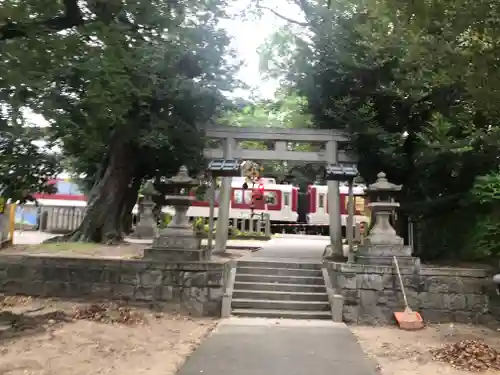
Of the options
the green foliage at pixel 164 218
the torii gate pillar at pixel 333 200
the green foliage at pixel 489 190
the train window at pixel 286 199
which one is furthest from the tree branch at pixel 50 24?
the train window at pixel 286 199

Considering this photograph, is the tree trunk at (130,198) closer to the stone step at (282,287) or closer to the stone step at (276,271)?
the stone step at (276,271)

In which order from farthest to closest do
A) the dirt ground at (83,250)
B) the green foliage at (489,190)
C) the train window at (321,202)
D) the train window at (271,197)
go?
the train window at (321,202)
the train window at (271,197)
the dirt ground at (83,250)
the green foliage at (489,190)

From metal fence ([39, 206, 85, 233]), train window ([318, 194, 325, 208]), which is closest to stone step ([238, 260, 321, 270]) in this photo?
metal fence ([39, 206, 85, 233])

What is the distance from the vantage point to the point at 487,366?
18.8ft

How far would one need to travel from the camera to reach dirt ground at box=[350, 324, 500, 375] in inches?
225

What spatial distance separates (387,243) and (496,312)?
236cm

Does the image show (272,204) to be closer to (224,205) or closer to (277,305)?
(224,205)

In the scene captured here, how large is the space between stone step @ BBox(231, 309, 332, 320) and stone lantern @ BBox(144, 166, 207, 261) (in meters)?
1.53

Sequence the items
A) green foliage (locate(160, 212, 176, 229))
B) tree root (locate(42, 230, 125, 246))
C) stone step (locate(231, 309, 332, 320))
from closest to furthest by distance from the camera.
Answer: stone step (locate(231, 309, 332, 320)) → tree root (locate(42, 230, 125, 246)) → green foliage (locate(160, 212, 176, 229))

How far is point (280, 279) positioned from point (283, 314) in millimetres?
1388

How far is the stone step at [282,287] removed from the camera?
9734 millimetres

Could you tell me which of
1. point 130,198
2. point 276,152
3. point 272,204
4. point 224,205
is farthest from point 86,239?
point 272,204

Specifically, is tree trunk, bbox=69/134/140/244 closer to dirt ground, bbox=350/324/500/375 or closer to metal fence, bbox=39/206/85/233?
dirt ground, bbox=350/324/500/375

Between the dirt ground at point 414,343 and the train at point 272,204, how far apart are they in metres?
16.6
